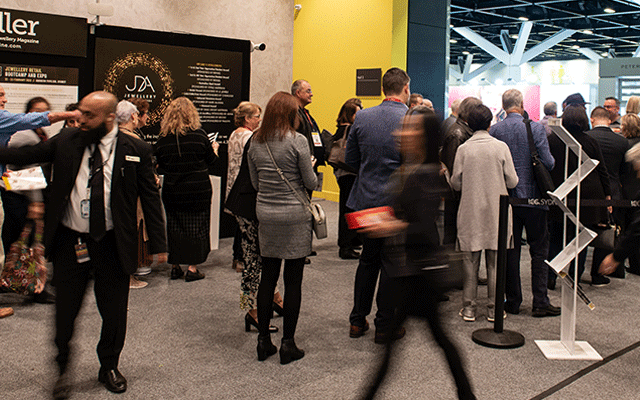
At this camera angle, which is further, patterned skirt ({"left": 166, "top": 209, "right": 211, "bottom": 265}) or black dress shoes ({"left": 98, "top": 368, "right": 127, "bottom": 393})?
patterned skirt ({"left": 166, "top": 209, "right": 211, "bottom": 265})

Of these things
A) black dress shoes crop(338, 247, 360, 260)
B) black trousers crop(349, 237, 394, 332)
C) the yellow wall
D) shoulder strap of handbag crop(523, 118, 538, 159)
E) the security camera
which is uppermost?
the yellow wall

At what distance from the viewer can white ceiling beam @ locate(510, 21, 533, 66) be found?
61.7ft

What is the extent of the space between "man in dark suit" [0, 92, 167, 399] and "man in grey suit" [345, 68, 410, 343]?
1310 mm

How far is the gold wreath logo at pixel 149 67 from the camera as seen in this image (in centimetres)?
625

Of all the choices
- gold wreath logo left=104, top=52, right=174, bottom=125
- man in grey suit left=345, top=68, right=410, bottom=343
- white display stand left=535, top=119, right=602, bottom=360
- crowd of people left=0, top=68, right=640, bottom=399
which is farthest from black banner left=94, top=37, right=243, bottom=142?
white display stand left=535, top=119, right=602, bottom=360

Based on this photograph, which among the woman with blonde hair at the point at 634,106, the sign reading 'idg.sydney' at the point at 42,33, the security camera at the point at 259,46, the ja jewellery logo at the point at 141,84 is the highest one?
the security camera at the point at 259,46

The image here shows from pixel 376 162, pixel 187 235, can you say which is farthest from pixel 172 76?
pixel 376 162

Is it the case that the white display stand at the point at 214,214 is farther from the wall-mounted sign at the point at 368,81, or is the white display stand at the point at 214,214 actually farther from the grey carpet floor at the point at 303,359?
the wall-mounted sign at the point at 368,81

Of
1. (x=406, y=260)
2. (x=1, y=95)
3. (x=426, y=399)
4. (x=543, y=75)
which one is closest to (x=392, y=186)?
(x=406, y=260)

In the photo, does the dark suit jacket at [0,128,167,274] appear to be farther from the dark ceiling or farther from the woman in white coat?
the dark ceiling

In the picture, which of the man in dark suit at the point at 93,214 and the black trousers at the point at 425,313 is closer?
the black trousers at the point at 425,313

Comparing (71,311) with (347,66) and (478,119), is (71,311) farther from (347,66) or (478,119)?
(347,66)

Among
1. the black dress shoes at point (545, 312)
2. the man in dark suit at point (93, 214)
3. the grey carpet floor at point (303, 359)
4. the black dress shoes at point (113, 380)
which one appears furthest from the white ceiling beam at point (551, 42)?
the black dress shoes at point (113, 380)

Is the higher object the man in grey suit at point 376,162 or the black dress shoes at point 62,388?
the man in grey suit at point 376,162
